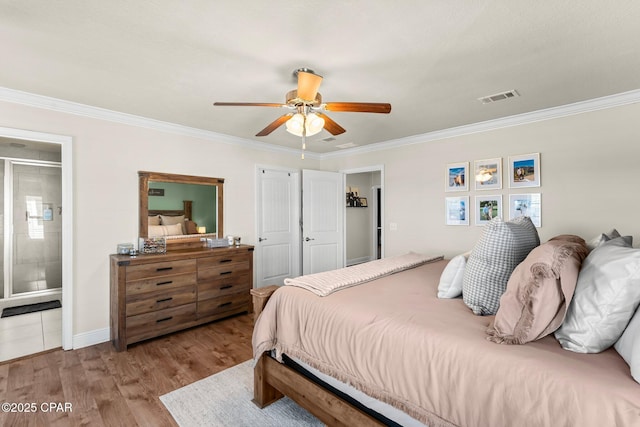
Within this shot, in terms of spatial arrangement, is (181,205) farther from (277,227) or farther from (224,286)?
(277,227)

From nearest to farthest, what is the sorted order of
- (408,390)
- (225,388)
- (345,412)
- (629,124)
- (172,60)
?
(408,390) → (345,412) → (172,60) → (225,388) → (629,124)

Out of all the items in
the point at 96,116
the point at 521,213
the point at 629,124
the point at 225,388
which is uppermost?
the point at 96,116

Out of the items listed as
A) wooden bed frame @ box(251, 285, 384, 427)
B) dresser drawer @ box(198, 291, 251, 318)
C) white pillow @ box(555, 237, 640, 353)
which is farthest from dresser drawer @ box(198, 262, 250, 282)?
white pillow @ box(555, 237, 640, 353)

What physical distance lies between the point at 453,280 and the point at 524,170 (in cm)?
231

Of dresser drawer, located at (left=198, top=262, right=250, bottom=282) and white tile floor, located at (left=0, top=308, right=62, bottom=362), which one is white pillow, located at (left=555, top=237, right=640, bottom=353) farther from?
white tile floor, located at (left=0, top=308, right=62, bottom=362)

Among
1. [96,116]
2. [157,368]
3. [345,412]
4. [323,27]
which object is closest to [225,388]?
[157,368]

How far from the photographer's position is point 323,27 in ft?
5.81

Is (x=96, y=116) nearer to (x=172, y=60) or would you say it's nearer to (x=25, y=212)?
(x=172, y=60)

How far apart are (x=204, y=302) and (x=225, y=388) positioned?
140 centimetres

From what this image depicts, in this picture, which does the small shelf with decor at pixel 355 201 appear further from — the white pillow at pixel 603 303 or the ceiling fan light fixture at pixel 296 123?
the white pillow at pixel 603 303

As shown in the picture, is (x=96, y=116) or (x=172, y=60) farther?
(x=96, y=116)

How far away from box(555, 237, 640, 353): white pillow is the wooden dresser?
3306 mm

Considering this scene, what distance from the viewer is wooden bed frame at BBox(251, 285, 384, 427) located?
5.14ft

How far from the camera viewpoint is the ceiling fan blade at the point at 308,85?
1.98 m
